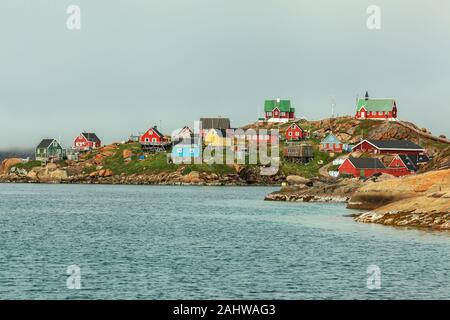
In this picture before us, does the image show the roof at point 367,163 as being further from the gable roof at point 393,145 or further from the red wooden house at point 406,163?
the gable roof at point 393,145

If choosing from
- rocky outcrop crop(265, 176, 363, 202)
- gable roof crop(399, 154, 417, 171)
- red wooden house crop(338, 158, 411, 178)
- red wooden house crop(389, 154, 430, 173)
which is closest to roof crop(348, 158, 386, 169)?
red wooden house crop(338, 158, 411, 178)

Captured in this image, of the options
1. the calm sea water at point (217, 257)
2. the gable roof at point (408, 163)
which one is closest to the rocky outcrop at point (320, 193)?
the calm sea water at point (217, 257)

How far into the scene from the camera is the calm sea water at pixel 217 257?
45.6m

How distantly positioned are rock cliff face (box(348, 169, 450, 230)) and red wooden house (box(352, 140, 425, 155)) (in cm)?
8721

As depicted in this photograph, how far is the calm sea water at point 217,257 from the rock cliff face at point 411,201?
2.99 metres

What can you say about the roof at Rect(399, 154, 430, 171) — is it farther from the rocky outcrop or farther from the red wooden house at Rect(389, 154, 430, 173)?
the rocky outcrop

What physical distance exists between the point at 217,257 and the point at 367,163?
394 feet

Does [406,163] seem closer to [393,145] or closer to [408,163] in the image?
[408,163]

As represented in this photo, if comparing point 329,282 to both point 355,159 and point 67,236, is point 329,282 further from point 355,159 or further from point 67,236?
point 355,159

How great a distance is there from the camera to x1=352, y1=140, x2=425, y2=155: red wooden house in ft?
641

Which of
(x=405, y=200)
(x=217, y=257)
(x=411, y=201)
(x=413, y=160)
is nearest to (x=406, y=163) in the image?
(x=413, y=160)
